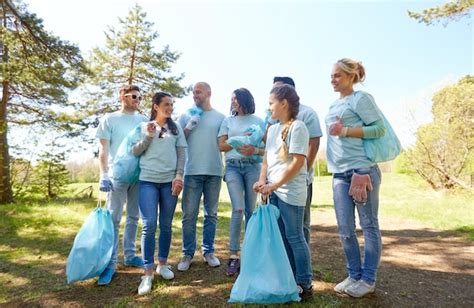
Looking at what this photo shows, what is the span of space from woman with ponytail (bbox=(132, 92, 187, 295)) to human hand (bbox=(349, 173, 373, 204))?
64.5 inches

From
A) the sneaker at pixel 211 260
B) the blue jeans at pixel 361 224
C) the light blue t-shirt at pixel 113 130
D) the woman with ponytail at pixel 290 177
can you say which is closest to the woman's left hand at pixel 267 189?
the woman with ponytail at pixel 290 177

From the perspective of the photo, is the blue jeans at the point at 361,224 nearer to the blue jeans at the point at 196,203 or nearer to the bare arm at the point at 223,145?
the bare arm at the point at 223,145

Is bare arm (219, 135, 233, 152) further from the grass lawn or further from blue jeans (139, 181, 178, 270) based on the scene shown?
the grass lawn

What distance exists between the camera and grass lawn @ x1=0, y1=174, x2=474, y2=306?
3088mm

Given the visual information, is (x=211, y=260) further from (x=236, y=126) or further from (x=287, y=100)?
(x=287, y=100)

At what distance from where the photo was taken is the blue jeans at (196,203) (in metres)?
3.50

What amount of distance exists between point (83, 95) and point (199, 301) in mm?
13868

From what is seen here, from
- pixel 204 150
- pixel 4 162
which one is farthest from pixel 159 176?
→ pixel 4 162

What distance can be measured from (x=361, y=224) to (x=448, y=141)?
11.2m

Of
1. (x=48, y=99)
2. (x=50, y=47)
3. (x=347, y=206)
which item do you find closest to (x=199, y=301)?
(x=347, y=206)

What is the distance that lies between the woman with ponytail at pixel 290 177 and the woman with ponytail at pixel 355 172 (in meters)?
0.43

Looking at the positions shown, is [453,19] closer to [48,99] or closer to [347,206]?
[347,206]

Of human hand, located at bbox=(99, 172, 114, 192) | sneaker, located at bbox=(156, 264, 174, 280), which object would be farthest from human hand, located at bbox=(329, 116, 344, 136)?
human hand, located at bbox=(99, 172, 114, 192)

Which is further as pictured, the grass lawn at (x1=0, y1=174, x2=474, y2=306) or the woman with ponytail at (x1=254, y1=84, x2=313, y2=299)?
the grass lawn at (x1=0, y1=174, x2=474, y2=306)
